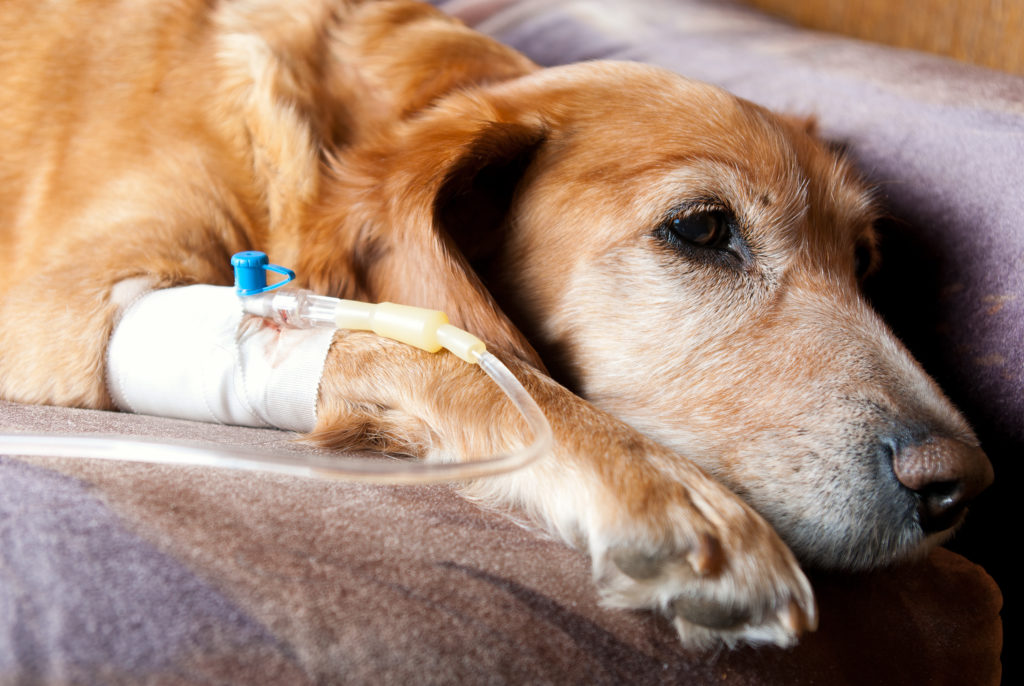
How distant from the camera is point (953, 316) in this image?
1318mm

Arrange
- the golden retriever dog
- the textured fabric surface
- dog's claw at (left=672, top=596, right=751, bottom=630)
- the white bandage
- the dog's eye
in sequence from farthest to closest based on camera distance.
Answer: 1. the dog's eye
2. the white bandage
3. the golden retriever dog
4. dog's claw at (left=672, top=596, right=751, bottom=630)
5. the textured fabric surface

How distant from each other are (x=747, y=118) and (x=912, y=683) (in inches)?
34.7

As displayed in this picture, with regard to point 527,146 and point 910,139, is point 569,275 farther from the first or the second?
point 910,139

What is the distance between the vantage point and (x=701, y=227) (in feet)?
4.01

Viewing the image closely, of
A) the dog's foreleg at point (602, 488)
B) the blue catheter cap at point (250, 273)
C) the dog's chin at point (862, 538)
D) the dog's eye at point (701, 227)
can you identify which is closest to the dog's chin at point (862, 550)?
the dog's chin at point (862, 538)

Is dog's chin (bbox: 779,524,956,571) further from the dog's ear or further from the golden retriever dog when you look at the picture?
the dog's ear

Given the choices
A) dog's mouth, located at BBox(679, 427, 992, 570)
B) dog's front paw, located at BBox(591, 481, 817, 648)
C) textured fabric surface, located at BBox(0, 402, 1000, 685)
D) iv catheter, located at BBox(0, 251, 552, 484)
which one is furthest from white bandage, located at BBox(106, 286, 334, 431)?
dog's mouth, located at BBox(679, 427, 992, 570)

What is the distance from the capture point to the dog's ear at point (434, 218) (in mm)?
1121

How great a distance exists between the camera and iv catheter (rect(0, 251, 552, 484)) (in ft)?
2.60

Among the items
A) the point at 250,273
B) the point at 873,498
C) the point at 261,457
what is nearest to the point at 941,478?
the point at 873,498

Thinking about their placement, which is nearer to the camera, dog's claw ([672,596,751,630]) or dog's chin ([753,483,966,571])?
dog's claw ([672,596,751,630])

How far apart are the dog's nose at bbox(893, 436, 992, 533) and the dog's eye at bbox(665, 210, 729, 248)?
0.45 m

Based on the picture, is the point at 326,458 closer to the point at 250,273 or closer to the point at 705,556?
the point at 250,273

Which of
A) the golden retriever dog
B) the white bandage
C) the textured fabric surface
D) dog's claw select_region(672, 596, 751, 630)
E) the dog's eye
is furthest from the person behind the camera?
the dog's eye
